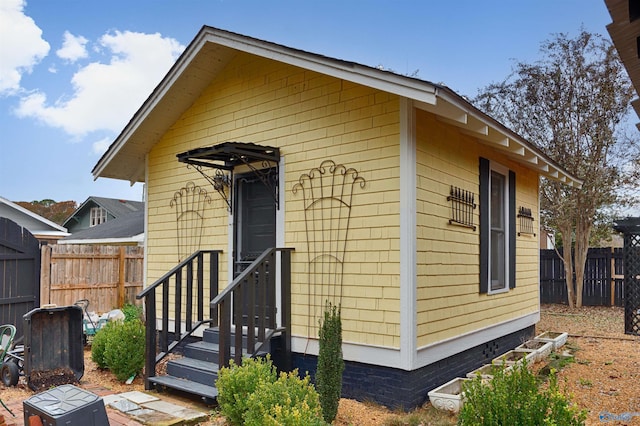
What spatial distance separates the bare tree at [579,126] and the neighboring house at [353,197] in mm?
6629

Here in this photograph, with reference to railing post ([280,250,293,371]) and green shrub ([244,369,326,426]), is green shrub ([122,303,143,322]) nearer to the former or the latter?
railing post ([280,250,293,371])

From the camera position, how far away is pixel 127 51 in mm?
14992

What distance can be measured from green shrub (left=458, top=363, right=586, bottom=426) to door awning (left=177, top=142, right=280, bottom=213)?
11.6 feet

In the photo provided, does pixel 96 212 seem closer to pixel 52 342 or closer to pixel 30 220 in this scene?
pixel 30 220

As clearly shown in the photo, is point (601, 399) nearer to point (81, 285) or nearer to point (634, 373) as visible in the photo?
point (634, 373)

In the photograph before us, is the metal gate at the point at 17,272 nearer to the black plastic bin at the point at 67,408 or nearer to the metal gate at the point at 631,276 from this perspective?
the black plastic bin at the point at 67,408

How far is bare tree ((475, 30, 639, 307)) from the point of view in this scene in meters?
12.9

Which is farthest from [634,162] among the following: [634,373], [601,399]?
[601,399]

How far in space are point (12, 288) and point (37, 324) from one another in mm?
1776

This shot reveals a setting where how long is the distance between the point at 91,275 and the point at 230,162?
620 cm

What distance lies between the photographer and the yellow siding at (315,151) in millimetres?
4945

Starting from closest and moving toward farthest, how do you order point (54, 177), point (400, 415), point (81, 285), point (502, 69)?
point (400, 415) → point (81, 285) → point (502, 69) → point (54, 177)

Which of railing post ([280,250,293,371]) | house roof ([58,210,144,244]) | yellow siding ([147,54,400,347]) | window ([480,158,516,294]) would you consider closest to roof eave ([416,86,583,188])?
window ([480,158,516,294])

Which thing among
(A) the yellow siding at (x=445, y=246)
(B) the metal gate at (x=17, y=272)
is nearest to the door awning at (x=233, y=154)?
(A) the yellow siding at (x=445, y=246)
